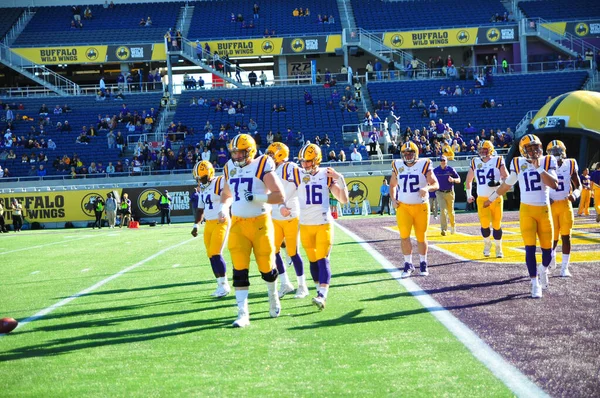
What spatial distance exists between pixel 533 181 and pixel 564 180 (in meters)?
1.75

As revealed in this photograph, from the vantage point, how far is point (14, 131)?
130 feet

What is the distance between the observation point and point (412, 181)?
10531 millimetres

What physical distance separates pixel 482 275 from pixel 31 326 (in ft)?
18.8

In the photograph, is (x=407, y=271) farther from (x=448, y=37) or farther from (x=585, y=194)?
(x=448, y=37)

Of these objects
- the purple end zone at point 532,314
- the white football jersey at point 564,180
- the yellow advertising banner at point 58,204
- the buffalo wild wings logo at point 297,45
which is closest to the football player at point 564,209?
the white football jersey at point 564,180

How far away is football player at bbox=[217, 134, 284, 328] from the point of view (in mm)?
7309

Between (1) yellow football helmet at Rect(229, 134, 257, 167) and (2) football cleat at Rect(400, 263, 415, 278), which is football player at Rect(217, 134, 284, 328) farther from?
(2) football cleat at Rect(400, 263, 415, 278)

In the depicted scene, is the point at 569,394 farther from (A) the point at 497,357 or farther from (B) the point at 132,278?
(B) the point at 132,278

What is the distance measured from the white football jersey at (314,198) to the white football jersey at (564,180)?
3.29m

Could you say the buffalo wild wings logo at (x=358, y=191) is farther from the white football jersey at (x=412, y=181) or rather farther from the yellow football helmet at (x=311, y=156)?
the yellow football helmet at (x=311, y=156)

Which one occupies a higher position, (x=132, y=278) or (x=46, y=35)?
(x=46, y=35)

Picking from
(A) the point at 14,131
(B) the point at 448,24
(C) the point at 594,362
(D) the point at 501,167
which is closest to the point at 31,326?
(C) the point at 594,362

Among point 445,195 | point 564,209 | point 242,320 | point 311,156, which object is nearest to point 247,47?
point 445,195

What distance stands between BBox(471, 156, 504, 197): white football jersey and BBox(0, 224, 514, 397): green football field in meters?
2.93
